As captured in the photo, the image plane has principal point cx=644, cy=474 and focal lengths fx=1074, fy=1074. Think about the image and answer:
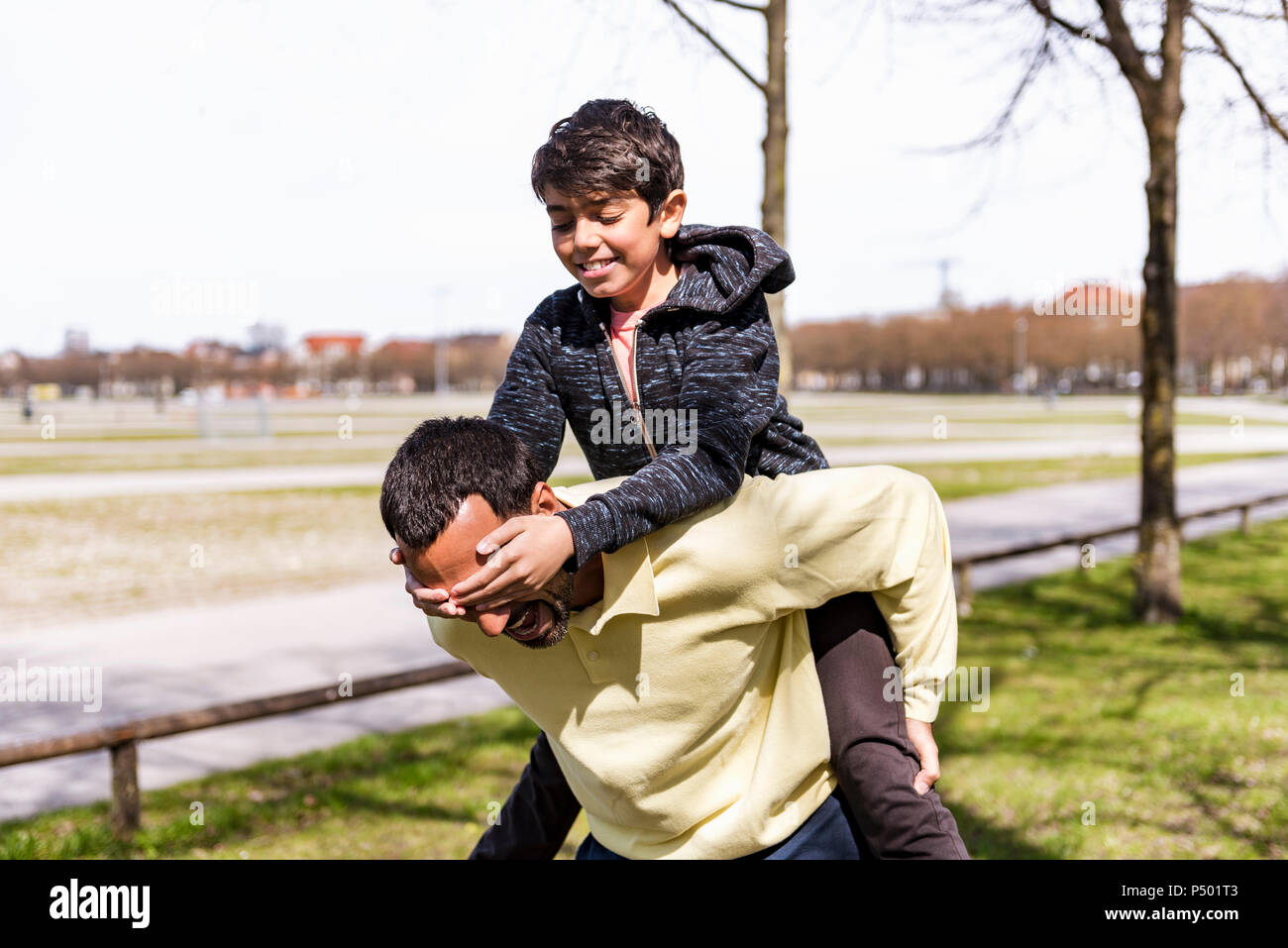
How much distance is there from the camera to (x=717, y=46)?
5.48 m

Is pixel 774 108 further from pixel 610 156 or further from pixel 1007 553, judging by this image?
pixel 1007 553

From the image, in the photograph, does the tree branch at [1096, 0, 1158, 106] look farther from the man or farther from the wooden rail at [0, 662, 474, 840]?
the man

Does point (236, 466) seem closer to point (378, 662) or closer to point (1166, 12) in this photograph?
point (378, 662)

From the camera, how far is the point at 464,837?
4.87 metres

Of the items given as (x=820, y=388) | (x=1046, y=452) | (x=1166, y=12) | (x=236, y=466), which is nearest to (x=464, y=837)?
(x=1166, y=12)

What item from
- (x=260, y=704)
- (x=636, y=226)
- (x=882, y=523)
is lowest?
(x=260, y=704)

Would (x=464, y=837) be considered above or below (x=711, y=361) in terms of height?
below

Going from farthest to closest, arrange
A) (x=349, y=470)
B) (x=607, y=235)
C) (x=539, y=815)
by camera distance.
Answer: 1. (x=349, y=470)
2. (x=539, y=815)
3. (x=607, y=235)

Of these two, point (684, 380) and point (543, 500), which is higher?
point (684, 380)

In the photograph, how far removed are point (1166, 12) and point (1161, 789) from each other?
557cm

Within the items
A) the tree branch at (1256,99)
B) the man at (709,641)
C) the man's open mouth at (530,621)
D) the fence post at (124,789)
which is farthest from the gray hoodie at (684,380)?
the tree branch at (1256,99)

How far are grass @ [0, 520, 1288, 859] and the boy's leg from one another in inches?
127

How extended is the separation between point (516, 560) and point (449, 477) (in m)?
0.16

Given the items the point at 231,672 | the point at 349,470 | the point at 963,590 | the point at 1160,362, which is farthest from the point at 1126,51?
the point at 349,470
